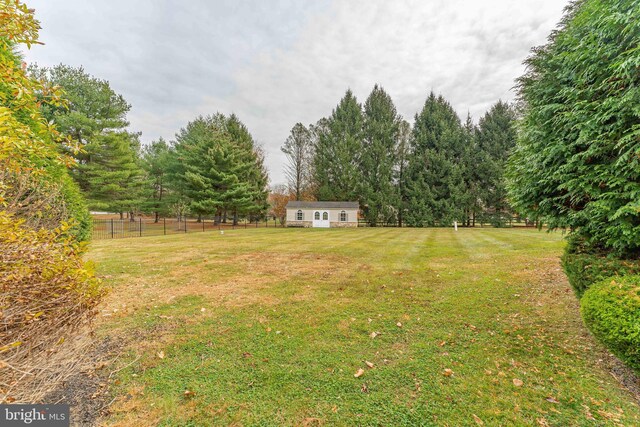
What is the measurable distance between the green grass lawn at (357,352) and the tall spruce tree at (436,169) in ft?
72.6

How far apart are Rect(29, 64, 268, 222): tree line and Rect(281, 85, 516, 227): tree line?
27.7ft

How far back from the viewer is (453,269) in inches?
263

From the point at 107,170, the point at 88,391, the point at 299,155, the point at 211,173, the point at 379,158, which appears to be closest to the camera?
the point at 88,391

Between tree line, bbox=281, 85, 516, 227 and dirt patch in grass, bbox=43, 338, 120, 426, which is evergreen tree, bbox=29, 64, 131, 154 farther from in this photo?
dirt patch in grass, bbox=43, 338, 120, 426

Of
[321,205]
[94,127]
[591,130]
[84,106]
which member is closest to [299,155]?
[321,205]

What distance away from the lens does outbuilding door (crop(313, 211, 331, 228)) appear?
2652 centimetres

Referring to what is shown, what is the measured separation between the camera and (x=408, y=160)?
29.3 meters

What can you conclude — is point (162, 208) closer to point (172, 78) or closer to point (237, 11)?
point (172, 78)

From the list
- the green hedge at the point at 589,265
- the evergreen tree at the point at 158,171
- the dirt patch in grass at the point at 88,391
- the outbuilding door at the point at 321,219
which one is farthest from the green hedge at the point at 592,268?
the evergreen tree at the point at 158,171

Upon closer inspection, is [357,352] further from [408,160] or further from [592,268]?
[408,160]

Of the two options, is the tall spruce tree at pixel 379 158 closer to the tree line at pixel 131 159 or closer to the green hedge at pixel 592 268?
the tree line at pixel 131 159

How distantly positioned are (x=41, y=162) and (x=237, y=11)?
9.64 meters

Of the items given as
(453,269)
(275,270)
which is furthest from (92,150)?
(453,269)

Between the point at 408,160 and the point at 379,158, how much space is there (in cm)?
365
